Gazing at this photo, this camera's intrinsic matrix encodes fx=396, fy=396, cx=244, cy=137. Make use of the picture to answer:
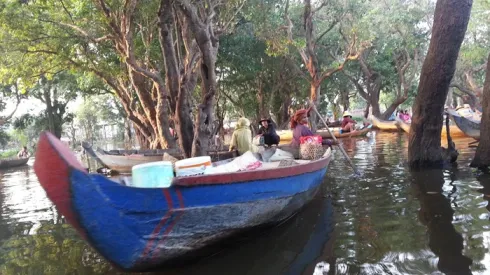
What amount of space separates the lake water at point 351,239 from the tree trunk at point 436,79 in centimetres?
93

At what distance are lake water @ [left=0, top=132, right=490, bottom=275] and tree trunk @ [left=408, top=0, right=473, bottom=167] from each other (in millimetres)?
930

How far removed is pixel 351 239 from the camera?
5059 mm

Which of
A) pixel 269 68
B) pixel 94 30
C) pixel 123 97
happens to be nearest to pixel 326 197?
pixel 94 30

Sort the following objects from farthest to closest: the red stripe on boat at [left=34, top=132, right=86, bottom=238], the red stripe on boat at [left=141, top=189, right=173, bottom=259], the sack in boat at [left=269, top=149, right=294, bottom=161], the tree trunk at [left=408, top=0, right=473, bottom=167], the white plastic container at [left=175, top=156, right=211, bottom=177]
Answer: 1. the tree trunk at [left=408, top=0, right=473, bottom=167]
2. the sack in boat at [left=269, top=149, right=294, bottom=161]
3. the white plastic container at [left=175, top=156, right=211, bottom=177]
4. the red stripe on boat at [left=141, top=189, right=173, bottom=259]
5. the red stripe on boat at [left=34, top=132, right=86, bottom=238]

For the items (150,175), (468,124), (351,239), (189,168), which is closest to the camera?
(150,175)

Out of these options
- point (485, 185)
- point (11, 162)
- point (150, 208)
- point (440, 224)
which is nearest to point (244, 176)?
point (150, 208)

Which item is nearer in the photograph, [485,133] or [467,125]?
[485,133]

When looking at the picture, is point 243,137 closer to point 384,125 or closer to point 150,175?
point 150,175

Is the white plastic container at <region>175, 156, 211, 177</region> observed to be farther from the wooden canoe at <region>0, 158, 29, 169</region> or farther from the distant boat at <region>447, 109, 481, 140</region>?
the wooden canoe at <region>0, 158, 29, 169</region>

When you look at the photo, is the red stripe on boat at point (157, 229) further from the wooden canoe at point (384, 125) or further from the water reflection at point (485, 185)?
the wooden canoe at point (384, 125)

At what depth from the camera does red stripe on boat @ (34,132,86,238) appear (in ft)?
10.5

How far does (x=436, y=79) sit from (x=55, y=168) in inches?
308

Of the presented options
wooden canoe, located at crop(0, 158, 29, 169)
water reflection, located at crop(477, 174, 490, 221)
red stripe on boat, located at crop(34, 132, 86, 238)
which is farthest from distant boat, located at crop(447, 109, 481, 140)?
wooden canoe, located at crop(0, 158, 29, 169)

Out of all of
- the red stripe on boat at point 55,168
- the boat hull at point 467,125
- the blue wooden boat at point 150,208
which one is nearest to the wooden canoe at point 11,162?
the blue wooden boat at point 150,208
